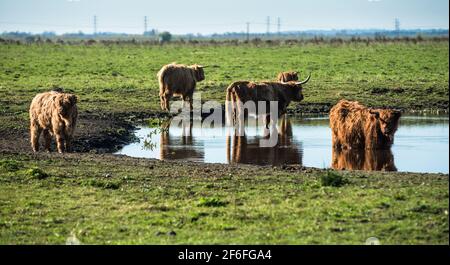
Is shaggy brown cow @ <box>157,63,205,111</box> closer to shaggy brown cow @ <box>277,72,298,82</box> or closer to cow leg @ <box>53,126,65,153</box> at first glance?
shaggy brown cow @ <box>277,72,298,82</box>

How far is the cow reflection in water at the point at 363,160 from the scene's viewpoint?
1403 cm

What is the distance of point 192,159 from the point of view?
15070mm

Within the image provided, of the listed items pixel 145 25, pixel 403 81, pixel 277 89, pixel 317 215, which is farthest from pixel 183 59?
pixel 145 25

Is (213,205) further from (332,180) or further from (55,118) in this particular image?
(55,118)

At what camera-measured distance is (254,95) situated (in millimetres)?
20453

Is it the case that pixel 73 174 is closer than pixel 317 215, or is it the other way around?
pixel 317 215

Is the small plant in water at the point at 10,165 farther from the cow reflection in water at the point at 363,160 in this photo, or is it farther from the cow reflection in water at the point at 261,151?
the cow reflection in water at the point at 363,160

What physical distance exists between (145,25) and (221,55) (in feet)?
340

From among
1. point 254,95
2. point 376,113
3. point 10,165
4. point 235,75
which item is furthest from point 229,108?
point 235,75

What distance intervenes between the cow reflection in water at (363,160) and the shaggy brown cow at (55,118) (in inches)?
180

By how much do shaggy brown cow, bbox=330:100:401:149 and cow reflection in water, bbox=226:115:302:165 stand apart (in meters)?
0.87

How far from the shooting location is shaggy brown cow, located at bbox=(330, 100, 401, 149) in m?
15.5
